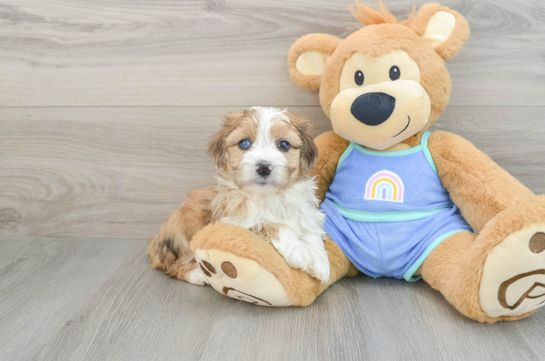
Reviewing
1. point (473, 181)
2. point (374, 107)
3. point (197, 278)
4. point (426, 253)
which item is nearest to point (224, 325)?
point (197, 278)

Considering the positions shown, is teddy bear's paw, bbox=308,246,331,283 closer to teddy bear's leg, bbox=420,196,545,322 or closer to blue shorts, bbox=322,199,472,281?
blue shorts, bbox=322,199,472,281

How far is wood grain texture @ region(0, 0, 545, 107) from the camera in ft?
5.07

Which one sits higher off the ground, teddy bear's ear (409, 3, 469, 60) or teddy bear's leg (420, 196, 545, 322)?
teddy bear's ear (409, 3, 469, 60)

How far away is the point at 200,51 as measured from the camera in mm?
1663

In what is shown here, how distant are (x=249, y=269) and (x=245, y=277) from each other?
3 cm

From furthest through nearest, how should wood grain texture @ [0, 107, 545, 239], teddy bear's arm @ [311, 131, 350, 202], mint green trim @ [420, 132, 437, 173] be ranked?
wood grain texture @ [0, 107, 545, 239] → teddy bear's arm @ [311, 131, 350, 202] → mint green trim @ [420, 132, 437, 173]

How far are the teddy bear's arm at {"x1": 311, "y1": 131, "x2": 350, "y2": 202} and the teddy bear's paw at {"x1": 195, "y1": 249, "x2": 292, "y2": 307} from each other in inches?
18.0

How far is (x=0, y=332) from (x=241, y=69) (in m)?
1.21

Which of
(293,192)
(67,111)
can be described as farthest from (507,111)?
(67,111)

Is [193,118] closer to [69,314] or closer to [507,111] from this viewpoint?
[69,314]

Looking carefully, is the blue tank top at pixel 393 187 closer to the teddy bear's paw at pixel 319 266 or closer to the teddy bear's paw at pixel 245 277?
the teddy bear's paw at pixel 319 266

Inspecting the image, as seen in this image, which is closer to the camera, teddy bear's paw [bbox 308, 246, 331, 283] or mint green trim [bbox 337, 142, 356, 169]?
teddy bear's paw [bbox 308, 246, 331, 283]

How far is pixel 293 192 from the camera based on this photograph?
1308 millimetres

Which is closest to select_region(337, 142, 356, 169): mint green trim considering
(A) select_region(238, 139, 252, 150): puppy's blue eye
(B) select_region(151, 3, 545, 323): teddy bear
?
(B) select_region(151, 3, 545, 323): teddy bear
